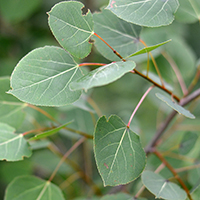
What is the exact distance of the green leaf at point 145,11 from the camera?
1.73 ft

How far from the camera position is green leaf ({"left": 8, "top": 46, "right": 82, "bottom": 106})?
518mm

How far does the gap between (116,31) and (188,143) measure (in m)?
0.43

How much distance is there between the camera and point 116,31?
69 centimetres

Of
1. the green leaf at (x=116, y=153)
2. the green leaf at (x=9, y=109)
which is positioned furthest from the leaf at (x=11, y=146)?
the green leaf at (x=116, y=153)

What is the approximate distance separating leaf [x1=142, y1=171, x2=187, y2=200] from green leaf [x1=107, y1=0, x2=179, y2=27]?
0.35 m

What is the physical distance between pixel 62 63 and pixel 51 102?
91 millimetres

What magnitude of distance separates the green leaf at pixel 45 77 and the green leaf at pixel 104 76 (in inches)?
2.8

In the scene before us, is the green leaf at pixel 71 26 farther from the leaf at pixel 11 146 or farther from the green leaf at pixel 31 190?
the green leaf at pixel 31 190

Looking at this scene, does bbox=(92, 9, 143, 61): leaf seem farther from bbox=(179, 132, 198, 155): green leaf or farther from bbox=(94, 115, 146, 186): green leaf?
bbox=(179, 132, 198, 155): green leaf

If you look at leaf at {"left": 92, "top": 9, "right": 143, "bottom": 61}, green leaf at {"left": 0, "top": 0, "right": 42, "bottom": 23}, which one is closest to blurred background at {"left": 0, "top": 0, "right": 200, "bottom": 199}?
green leaf at {"left": 0, "top": 0, "right": 42, "bottom": 23}

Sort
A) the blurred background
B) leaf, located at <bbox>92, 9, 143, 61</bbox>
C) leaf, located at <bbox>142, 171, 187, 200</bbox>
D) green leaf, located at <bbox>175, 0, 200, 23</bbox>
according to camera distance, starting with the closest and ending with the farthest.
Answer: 1. leaf, located at <bbox>142, 171, 187, 200</bbox>
2. leaf, located at <bbox>92, 9, 143, 61</bbox>
3. green leaf, located at <bbox>175, 0, 200, 23</bbox>
4. the blurred background

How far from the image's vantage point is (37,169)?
4.87ft

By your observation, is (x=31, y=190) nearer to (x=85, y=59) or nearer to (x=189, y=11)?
(x=189, y=11)

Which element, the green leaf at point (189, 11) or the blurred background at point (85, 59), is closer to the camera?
the green leaf at point (189, 11)
